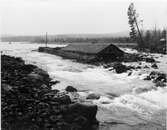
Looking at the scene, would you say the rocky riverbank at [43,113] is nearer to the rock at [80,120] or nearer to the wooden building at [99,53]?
the rock at [80,120]

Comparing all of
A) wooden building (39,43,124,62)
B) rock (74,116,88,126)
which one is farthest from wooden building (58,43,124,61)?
rock (74,116,88,126)

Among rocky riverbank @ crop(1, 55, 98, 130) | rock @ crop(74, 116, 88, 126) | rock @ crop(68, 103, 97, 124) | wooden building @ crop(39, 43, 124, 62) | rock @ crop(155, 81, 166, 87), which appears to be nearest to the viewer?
rocky riverbank @ crop(1, 55, 98, 130)

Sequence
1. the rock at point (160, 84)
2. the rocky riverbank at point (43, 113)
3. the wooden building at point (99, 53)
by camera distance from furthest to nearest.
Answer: the wooden building at point (99, 53) < the rock at point (160, 84) < the rocky riverbank at point (43, 113)

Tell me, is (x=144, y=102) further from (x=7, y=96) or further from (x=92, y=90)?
(x=7, y=96)

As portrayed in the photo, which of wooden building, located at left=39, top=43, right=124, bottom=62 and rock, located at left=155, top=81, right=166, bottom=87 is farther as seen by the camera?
wooden building, located at left=39, top=43, right=124, bottom=62

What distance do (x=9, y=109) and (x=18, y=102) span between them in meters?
0.82

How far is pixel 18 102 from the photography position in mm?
9547

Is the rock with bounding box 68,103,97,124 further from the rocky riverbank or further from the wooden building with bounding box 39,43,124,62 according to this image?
the wooden building with bounding box 39,43,124,62

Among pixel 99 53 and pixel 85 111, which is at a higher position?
pixel 99 53

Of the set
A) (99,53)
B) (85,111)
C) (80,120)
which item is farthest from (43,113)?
(99,53)

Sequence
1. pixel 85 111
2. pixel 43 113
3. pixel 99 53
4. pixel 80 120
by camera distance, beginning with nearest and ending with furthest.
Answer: pixel 80 120 < pixel 85 111 < pixel 43 113 < pixel 99 53

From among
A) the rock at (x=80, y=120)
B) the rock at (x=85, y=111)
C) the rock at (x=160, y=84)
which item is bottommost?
the rock at (x=160, y=84)

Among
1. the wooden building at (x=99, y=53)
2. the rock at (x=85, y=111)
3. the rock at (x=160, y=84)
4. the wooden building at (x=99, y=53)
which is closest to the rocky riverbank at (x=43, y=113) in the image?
the rock at (x=85, y=111)

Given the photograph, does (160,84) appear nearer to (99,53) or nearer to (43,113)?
(43,113)
